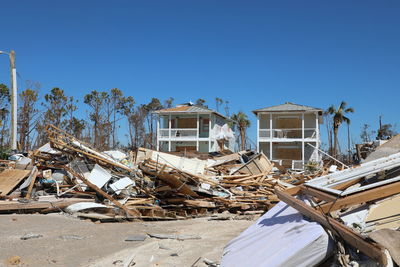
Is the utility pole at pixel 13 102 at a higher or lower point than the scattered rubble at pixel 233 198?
higher

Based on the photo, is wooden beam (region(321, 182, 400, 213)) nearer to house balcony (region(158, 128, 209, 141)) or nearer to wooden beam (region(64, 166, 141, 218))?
wooden beam (region(64, 166, 141, 218))

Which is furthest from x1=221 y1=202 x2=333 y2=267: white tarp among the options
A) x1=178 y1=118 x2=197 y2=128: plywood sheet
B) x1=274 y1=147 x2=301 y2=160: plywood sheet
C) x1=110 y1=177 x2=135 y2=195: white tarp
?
x1=178 y1=118 x2=197 y2=128: plywood sheet

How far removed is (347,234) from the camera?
3191 mm

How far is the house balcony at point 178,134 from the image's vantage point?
33.4m

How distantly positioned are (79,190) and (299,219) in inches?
370

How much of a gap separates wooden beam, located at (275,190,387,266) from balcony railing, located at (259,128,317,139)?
27746 mm

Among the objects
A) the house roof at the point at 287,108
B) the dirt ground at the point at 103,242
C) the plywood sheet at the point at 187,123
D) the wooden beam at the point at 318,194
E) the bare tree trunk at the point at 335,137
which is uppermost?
the house roof at the point at 287,108

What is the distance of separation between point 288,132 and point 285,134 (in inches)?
64.1

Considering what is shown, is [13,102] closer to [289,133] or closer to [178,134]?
[178,134]

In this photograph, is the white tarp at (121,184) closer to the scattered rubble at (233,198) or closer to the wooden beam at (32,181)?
the scattered rubble at (233,198)

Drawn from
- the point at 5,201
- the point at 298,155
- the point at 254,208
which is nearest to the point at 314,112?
the point at 298,155

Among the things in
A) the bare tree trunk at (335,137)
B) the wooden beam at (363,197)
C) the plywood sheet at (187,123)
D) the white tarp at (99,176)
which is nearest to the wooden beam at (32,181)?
the white tarp at (99,176)

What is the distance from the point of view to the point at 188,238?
712 centimetres

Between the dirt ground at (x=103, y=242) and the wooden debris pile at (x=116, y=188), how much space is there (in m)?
0.81
